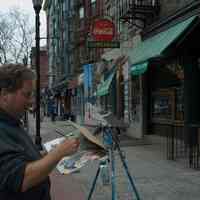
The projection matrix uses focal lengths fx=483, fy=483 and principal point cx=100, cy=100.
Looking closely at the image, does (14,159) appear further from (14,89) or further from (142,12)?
(142,12)

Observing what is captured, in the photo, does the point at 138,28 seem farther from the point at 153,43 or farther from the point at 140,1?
the point at 153,43

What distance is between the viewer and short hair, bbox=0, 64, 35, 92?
2.39 m

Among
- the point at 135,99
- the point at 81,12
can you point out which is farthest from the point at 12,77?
the point at 81,12

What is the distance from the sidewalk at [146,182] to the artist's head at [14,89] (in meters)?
5.77

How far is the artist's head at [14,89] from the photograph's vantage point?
239cm

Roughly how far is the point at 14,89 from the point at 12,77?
6 cm

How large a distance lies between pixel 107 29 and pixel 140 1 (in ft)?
6.55

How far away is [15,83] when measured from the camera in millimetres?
2398

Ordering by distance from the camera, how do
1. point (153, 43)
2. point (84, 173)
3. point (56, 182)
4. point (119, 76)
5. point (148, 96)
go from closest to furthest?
point (56, 182)
point (84, 173)
point (153, 43)
point (148, 96)
point (119, 76)

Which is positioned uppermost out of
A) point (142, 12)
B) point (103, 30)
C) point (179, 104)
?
point (142, 12)

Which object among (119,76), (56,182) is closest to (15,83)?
(56,182)

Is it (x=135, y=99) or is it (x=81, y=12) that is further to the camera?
(x=81, y=12)

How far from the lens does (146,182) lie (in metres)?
9.36

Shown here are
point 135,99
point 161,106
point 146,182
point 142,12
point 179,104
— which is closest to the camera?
point 146,182
